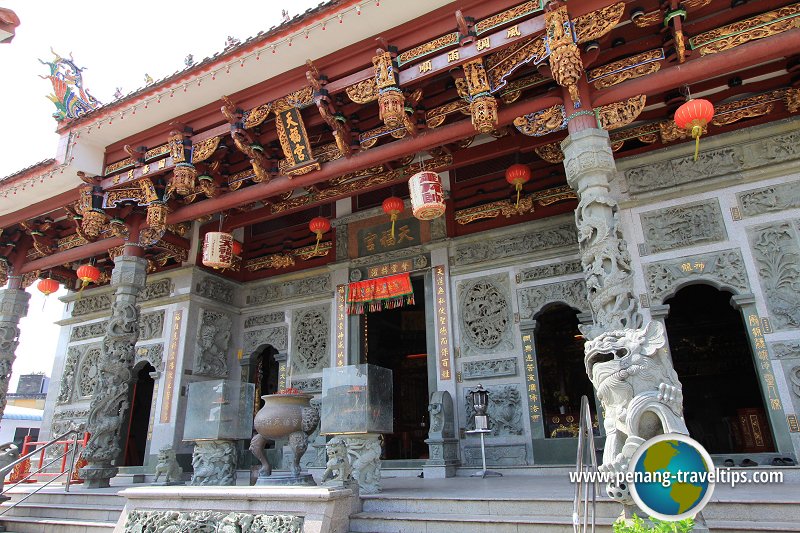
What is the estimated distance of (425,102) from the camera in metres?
6.59

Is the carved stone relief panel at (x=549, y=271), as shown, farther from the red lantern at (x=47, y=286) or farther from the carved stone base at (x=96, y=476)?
the red lantern at (x=47, y=286)

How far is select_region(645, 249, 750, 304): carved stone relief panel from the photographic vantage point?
6.24 meters

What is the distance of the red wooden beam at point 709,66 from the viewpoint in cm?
495

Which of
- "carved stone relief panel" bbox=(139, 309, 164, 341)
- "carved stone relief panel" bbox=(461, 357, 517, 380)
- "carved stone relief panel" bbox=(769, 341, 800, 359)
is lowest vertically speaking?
"carved stone relief panel" bbox=(769, 341, 800, 359)

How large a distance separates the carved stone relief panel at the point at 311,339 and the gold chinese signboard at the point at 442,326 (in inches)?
86.3

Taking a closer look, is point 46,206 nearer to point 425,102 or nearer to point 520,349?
point 425,102

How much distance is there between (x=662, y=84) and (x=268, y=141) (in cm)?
499

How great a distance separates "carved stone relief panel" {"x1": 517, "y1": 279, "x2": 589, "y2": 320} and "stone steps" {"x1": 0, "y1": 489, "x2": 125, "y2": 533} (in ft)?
19.3

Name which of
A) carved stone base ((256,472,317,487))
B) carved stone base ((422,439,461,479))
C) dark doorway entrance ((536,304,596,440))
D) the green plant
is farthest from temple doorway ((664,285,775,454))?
the green plant

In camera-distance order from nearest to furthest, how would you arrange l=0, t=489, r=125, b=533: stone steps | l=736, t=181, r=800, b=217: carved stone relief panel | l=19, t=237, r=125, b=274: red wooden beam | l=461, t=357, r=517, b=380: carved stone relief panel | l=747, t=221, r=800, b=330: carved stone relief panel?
l=0, t=489, r=125, b=533: stone steps → l=747, t=221, r=800, b=330: carved stone relief panel → l=736, t=181, r=800, b=217: carved stone relief panel → l=461, t=357, r=517, b=380: carved stone relief panel → l=19, t=237, r=125, b=274: red wooden beam

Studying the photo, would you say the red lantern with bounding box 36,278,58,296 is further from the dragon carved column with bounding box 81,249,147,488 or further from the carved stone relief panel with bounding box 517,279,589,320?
the carved stone relief panel with bounding box 517,279,589,320

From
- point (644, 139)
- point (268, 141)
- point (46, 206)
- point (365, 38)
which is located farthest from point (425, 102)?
point (46, 206)

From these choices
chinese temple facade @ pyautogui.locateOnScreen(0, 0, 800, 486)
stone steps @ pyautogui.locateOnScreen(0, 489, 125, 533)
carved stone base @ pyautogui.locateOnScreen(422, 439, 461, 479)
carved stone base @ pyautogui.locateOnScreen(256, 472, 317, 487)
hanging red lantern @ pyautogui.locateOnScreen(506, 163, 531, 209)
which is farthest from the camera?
hanging red lantern @ pyautogui.locateOnScreen(506, 163, 531, 209)

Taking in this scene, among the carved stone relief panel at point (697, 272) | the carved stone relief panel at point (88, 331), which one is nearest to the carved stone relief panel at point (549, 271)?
Answer: the carved stone relief panel at point (697, 272)
